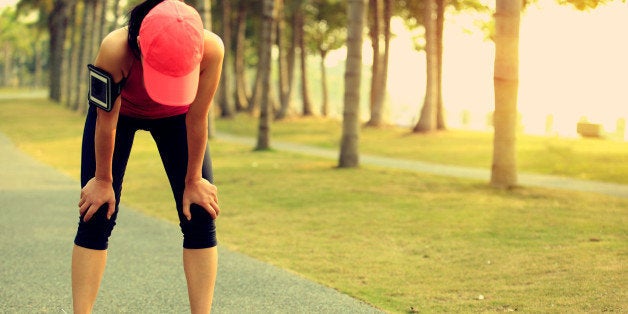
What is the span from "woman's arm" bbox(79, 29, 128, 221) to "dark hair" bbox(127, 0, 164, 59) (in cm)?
4

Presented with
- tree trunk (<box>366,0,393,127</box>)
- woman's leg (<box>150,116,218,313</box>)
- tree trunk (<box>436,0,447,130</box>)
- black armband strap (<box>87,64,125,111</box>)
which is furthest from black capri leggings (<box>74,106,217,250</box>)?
tree trunk (<box>366,0,393,127</box>)

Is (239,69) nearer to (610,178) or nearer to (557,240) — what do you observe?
(610,178)

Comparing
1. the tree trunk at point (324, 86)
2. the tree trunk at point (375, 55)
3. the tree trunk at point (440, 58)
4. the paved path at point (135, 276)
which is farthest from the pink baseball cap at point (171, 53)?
the tree trunk at point (324, 86)

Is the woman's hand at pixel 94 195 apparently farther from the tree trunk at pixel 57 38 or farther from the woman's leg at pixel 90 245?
the tree trunk at pixel 57 38

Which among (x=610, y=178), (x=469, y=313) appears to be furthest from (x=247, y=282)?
(x=610, y=178)

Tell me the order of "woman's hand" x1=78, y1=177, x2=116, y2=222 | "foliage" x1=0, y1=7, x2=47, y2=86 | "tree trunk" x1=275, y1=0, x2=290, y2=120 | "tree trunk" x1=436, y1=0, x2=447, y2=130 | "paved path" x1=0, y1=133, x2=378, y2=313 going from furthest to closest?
"foliage" x1=0, y1=7, x2=47, y2=86
"tree trunk" x1=275, y1=0, x2=290, y2=120
"tree trunk" x1=436, y1=0, x2=447, y2=130
"paved path" x1=0, y1=133, x2=378, y2=313
"woman's hand" x1=78, y1=177, x2=116, y2=222

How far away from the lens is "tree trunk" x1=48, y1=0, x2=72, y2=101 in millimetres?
50094

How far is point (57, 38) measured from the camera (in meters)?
56.5

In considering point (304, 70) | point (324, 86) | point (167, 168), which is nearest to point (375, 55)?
point (304, 70)

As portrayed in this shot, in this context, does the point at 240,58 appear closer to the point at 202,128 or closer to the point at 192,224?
the point at 192,224

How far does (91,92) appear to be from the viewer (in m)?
3.38

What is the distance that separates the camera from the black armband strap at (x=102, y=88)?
10.7 ft

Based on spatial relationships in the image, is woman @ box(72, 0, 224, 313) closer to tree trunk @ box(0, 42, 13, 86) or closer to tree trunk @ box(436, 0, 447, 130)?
tree trunk @ box(436, 0, 447, 130)

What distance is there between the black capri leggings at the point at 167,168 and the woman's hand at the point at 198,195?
35 millimetres
